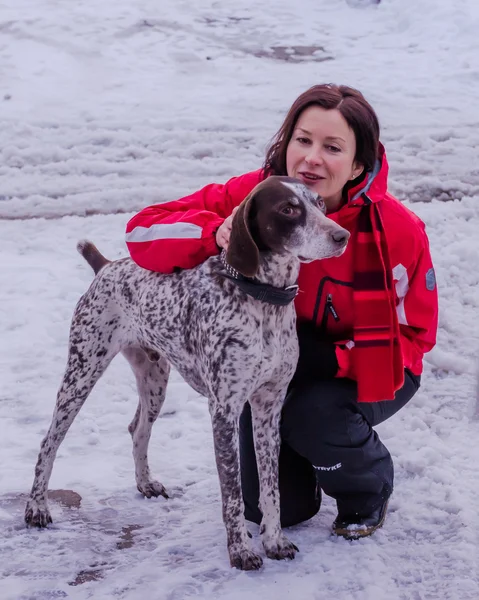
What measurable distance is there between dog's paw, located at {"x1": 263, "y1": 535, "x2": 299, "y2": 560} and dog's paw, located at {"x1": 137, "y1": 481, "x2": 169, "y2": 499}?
0.69 metres

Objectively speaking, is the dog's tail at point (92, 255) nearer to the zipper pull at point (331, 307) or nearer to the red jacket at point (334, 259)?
the red jacket at point (334, 259)

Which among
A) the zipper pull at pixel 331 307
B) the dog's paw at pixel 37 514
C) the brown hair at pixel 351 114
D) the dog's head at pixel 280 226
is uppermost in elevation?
the brown hair at pixel 351 114

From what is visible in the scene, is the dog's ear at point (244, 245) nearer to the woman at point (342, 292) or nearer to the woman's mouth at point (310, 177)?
the woman at point (342, 292)

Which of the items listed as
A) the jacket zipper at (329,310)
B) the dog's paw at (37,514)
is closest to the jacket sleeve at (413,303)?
the jacket zipper at (329,310)

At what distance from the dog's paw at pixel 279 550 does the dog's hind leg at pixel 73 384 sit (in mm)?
899

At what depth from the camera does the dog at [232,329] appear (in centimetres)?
264

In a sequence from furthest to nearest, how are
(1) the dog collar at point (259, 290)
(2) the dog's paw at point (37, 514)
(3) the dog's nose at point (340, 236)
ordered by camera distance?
1. (2) the dog's paw at point (37, 514)
2. (1) the dog collar at point (259, 290)
3. (3) the dog's nose at point (340, 236)

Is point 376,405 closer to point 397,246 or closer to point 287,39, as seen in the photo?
point 397,246

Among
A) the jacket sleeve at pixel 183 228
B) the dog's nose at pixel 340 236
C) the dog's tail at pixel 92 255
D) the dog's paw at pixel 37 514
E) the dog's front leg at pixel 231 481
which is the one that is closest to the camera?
the dog's nose at pixel 340 236

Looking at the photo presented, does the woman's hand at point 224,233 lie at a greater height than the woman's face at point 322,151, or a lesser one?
lesser

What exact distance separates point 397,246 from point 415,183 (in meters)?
3.65

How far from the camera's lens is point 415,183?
21.5 feet

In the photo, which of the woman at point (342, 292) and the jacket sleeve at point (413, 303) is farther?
the jacket sleeve at point (413, 303)

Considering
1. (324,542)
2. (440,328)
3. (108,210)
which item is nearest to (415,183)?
(440,328)
